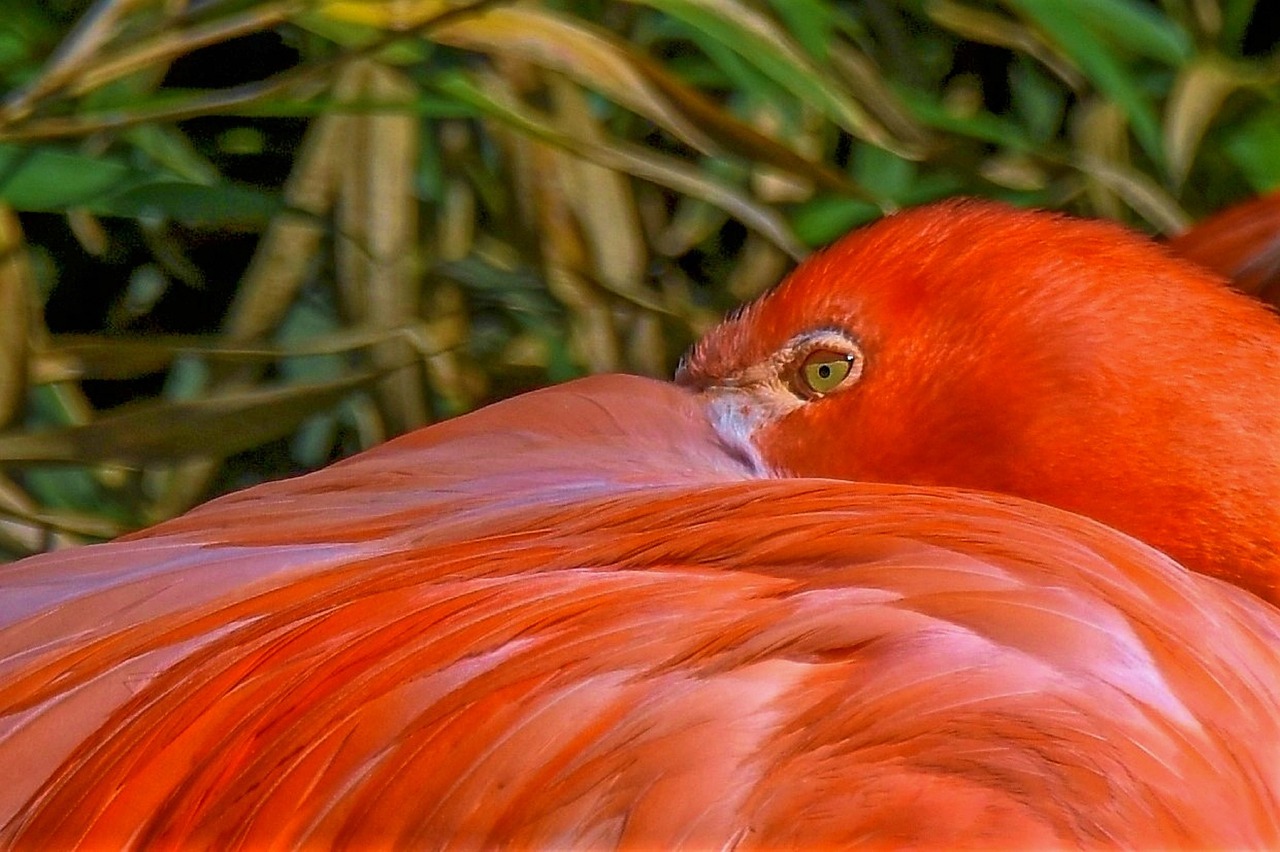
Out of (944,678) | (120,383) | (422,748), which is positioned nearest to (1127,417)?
(944,678)

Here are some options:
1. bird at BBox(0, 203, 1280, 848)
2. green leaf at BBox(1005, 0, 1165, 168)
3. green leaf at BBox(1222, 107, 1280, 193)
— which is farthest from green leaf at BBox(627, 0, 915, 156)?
bird at BBox(0, 203, 1280, 848)

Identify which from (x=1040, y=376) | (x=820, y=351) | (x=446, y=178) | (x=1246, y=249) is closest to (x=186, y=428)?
(x=446, y=178)

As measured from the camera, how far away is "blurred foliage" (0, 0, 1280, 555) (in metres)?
0.84

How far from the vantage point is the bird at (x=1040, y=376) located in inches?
24.0

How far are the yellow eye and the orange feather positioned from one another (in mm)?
131

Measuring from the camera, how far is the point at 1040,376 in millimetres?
631

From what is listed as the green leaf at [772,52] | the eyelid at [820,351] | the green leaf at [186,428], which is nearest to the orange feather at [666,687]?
the eyelid at [820,351]

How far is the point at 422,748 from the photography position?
0.44 meters

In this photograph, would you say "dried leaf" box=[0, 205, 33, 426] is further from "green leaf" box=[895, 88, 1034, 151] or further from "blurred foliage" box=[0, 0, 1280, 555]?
"green leaf" box=[895, 88, 1034, 151]

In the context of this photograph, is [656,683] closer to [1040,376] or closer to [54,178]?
[1040,376]

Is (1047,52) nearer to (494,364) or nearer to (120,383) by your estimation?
(494,364)

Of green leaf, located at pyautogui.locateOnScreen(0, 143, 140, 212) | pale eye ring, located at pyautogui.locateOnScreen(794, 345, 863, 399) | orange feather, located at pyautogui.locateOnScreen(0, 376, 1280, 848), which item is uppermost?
green leaf, located at pyautogui.locateOnScreen(0, 143, 140, 212)

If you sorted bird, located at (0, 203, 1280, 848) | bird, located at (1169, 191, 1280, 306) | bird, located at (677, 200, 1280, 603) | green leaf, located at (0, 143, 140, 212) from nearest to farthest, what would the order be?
bird, located at (0, 203, 1280, 848), bird, located at (677, 200, 1280, 603), bird, located at (1169, 191, 1280, 306), green leaf, located at (0, 143, 140, 212)

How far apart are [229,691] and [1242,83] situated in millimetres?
773
